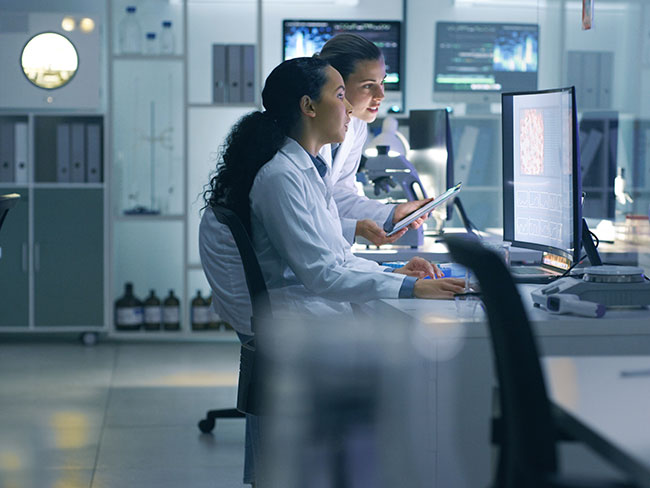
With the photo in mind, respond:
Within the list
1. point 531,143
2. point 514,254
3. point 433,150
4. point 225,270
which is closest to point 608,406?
point 225,270

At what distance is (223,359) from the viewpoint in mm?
4902

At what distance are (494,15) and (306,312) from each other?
4.19 m

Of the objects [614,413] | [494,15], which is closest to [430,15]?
[494,15]

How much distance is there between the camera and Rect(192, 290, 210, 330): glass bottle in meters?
5.23

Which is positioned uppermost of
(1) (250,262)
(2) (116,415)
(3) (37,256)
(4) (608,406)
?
(1) (250,262)

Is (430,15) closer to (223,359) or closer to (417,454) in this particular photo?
(223,359)

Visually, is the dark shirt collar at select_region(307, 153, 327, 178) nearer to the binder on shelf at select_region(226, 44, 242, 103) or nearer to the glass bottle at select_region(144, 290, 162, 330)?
the binder on shelf at select_region(226, 44, 242, 103)

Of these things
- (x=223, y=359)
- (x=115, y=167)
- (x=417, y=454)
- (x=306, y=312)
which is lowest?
(x=223, y=359)

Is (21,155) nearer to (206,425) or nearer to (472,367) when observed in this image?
(206,425)

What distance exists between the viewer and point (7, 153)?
521 centimetres

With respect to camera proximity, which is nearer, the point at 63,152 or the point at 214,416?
the point at 214,416

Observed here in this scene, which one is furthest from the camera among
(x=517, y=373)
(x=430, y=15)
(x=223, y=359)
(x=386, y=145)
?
(x=430, y=15)

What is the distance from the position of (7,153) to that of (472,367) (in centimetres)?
407

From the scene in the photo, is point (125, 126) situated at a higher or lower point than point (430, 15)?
lower
